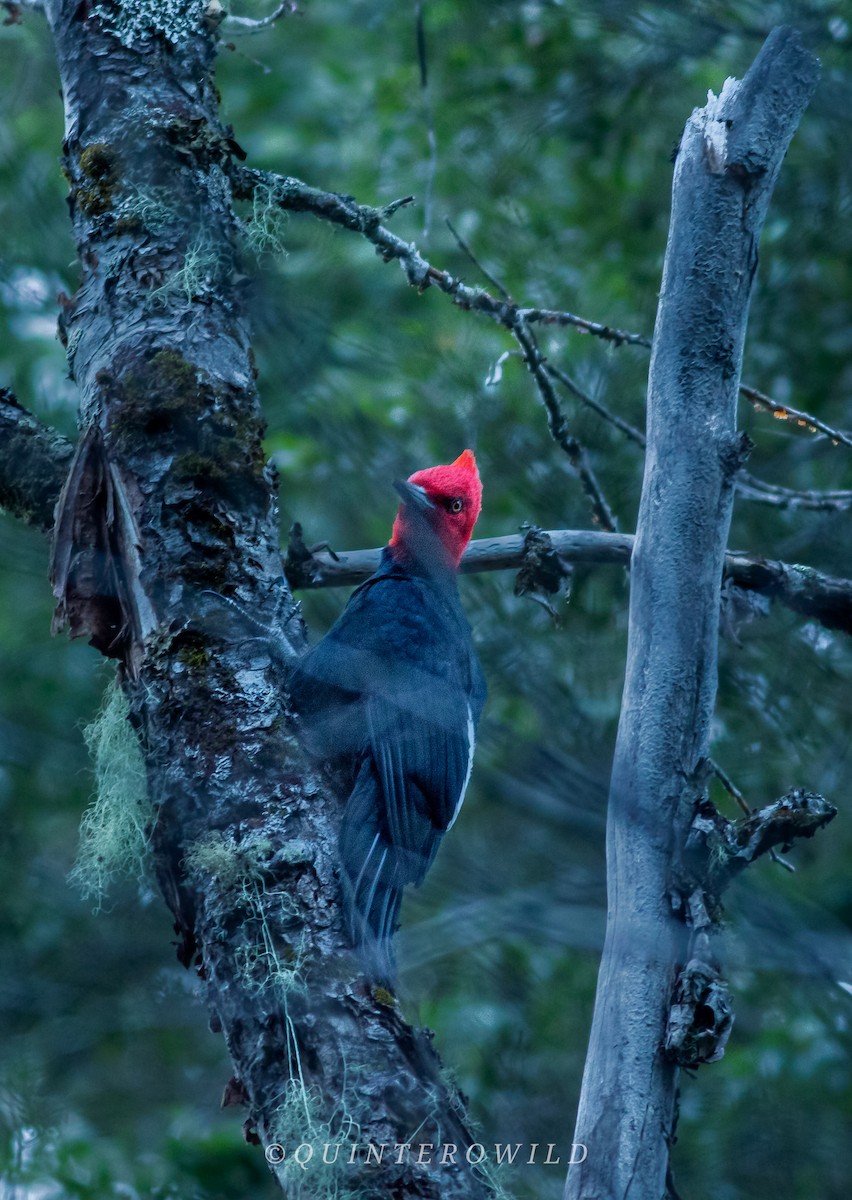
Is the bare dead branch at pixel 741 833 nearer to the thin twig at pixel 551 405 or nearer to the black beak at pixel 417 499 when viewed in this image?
the thin twig at pixel 551 405

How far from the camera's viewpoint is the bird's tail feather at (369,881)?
169cm

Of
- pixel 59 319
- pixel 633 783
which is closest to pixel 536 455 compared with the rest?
pixel 59 319

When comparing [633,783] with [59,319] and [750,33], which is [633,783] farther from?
[750,33]

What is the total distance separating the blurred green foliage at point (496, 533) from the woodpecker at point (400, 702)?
11 cm

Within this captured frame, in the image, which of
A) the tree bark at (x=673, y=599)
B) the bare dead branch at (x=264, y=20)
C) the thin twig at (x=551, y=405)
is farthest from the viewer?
the bare dead branch at (x=264, y=20)

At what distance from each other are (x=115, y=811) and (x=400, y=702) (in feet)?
2.94

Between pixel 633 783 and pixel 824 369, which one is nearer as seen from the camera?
pixel 633 783

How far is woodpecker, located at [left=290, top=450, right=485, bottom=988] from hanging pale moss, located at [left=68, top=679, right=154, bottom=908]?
0.32m

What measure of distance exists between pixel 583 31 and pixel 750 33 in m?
2.61

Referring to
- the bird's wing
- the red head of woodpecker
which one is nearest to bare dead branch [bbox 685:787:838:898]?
the bird's wing

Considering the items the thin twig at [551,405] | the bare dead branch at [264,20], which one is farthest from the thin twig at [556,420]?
the bare dead branch at [264,20]

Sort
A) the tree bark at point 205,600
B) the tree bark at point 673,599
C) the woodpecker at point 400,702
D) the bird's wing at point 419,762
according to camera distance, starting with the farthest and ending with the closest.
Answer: the bird's wing at point 419,762, the woodpecker at point 400,702, the tree bark at point 673,599, the tree bark at point 205,600

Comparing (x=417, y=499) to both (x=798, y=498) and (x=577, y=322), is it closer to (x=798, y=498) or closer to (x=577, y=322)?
(x=577, y=322)

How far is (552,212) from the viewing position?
5.72m
